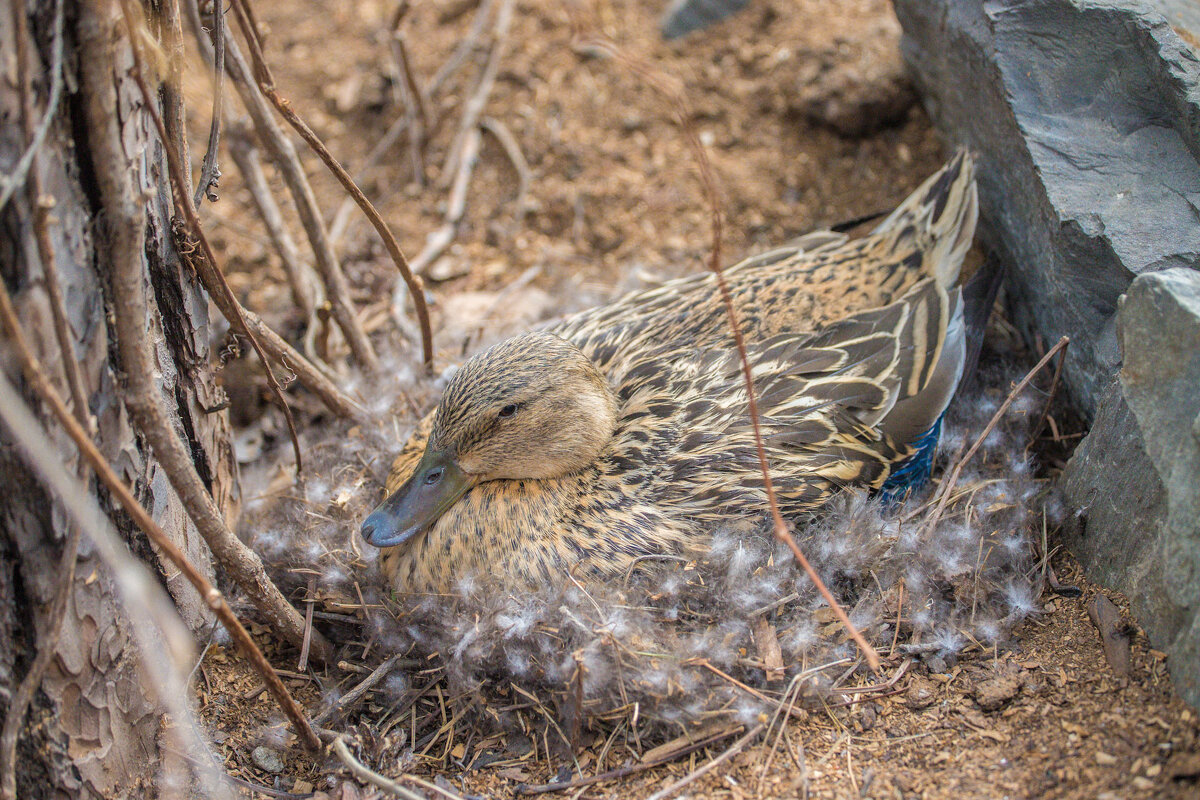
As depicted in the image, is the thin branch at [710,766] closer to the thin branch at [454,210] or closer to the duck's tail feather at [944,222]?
the duck's tail feather at [944,222]

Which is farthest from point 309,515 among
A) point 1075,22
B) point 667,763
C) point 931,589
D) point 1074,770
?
point 1075,22

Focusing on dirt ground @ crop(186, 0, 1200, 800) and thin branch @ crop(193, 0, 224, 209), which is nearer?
thin branch @ crop(193, 0, 224, 209)

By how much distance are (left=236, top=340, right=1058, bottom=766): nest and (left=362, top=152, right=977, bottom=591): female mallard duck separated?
100mm

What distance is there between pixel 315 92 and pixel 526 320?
2.00 metres

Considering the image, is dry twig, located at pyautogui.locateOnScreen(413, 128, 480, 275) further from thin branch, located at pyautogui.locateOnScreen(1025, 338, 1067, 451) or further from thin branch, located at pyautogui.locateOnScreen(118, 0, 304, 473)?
→ thin branch, located at pyautogui.locateOnScreen(1025, 338, 1067, 451)

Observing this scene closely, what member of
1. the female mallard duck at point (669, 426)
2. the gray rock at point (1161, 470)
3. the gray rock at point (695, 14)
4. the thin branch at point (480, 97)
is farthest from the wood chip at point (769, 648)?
the gray rock at point (695, 14)

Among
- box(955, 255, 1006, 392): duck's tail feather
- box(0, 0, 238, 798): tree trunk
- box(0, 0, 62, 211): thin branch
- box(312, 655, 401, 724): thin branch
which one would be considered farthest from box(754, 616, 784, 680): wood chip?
box(0, 0, 62, 211): thin branch

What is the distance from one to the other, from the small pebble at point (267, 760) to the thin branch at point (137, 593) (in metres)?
0.12

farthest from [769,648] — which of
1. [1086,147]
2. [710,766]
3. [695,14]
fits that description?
[695,14]

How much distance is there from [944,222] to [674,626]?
1.79 metres

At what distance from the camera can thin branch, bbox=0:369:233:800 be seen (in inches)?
59.3

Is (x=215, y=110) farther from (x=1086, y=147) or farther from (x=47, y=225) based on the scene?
(x=1086, y=147)

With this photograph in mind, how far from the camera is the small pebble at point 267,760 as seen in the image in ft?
7.73

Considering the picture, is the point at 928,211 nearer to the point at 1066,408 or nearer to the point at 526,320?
the point at 1066,408
